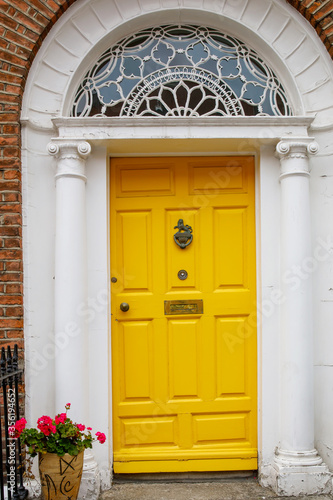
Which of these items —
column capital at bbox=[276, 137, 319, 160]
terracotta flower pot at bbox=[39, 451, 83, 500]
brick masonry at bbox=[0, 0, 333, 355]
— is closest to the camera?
terracotta flower pot at bbox=[39, 451, 83, 500]

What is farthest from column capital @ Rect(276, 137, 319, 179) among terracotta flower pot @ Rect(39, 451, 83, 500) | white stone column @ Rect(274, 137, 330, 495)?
terracotta flower pot @ Rect(39, 451, 83, 500)

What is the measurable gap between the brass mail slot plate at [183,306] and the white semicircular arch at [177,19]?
170 cm

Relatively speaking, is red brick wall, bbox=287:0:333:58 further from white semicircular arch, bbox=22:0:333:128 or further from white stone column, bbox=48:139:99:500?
white stone column, bbox=48:139:99:500

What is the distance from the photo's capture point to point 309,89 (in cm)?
379

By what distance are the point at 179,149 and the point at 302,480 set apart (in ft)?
8.92

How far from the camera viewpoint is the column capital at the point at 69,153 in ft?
11.8

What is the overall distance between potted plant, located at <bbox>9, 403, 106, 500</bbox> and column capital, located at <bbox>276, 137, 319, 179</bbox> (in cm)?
247

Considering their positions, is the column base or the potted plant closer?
the potted plant

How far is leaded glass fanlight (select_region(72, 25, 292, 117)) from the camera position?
3.80 m

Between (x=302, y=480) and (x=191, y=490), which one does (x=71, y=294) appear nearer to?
(x=191, y=490)

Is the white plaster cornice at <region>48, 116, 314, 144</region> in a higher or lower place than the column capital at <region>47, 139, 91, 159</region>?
higher

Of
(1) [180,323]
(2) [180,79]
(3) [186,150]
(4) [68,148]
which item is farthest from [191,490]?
(2) [180,79]

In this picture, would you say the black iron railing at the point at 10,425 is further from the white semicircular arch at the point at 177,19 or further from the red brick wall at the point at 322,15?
the red brick wall at the point at 322,15
